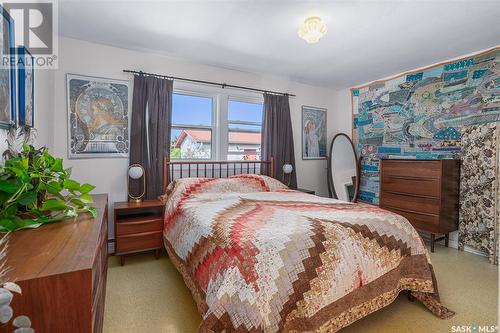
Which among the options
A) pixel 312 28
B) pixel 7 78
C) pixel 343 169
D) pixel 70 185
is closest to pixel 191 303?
pixel 70 185

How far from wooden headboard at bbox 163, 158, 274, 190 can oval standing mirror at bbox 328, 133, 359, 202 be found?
130 centimetres

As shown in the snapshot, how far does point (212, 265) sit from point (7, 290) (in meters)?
1.03

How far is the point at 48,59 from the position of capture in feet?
7.55

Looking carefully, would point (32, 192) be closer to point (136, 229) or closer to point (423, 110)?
point (136, 229)

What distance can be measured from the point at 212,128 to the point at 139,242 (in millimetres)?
1751

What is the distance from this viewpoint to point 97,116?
283cm

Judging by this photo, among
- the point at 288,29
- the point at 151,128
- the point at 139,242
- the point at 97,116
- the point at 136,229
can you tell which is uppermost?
the point at 288,29

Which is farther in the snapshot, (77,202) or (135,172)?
(135,172)

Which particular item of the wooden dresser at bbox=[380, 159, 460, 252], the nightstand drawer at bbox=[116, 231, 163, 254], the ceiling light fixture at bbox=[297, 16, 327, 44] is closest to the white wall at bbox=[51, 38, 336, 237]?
the nightstand drawer at bbox=[116, 231, 163, 254]

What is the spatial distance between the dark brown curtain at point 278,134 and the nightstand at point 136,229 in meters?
1.77

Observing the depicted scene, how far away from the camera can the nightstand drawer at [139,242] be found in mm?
2533

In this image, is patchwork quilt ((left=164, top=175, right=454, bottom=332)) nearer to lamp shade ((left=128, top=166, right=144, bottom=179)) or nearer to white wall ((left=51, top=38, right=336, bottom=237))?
lamp shade ((left=128, top=166, right=144, bottom=179))

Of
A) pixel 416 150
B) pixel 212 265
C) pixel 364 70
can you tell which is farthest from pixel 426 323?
pixel 364 70

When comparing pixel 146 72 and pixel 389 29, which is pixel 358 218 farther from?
pixel 146 72
